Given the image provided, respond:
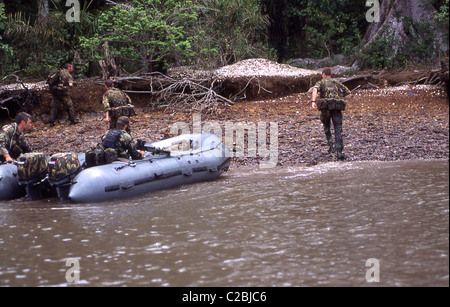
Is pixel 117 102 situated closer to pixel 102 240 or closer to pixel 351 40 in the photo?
pixel 102 240

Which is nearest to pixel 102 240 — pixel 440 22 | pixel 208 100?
pixel 208 100

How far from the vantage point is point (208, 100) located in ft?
46.2

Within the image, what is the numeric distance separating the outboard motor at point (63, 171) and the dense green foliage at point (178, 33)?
21.9 feet

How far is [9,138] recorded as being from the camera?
28.6 ft

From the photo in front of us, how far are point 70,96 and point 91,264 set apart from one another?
9968 mm

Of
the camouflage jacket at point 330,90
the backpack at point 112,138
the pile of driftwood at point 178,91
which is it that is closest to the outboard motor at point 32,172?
the backpack at point 112,138

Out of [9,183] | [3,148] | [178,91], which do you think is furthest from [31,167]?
[178,91]

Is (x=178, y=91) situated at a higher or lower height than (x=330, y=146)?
higher

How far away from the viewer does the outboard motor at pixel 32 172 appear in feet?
26.3

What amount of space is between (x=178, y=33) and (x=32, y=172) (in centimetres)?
732

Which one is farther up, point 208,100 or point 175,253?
point 208,100

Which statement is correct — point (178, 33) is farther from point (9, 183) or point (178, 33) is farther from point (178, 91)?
point (9, 183)

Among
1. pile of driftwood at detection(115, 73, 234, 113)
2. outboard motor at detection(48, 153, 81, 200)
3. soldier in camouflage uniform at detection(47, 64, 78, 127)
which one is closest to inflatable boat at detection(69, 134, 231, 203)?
outboard motor at detection(48, 153, 81, 200)
